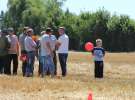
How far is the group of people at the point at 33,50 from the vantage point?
22250 millimetres

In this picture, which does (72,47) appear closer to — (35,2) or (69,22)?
(69,22)

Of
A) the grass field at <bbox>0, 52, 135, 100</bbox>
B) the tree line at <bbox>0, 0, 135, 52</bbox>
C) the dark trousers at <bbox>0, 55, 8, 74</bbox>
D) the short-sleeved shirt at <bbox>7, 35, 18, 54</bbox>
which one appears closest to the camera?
the grass field at <bbox>0, 52, 135, 100</bbox>

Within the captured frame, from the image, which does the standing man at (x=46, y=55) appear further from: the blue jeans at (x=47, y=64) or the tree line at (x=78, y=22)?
the tree line at (x=78, y=22)

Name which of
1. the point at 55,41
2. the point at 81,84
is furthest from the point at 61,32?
the point at 81,84

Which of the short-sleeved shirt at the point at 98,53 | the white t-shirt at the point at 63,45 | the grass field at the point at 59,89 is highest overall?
the white t-shirt at the point at 63,45

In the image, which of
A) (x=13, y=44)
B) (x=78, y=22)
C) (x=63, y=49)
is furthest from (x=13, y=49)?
(x=78, y=22)

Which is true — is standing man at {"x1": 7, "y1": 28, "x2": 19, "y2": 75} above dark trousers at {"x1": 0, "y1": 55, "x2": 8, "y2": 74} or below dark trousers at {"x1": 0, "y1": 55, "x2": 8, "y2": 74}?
above

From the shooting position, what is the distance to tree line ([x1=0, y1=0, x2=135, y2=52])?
257ft

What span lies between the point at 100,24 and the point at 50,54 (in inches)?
2406

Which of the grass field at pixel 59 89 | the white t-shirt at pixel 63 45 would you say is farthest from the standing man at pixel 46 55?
the grass field at pixel 59 89

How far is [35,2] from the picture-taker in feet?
349

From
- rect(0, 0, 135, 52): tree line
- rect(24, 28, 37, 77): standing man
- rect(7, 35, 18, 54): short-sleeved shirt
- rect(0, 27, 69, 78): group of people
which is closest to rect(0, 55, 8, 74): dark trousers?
rect(0, 27, 69, 78): group of people

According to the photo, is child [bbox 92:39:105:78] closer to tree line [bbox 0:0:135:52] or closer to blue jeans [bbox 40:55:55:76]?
blue jeans [bbox 40:55:55:76]

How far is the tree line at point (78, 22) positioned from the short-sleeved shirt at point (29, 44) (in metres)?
55.2
